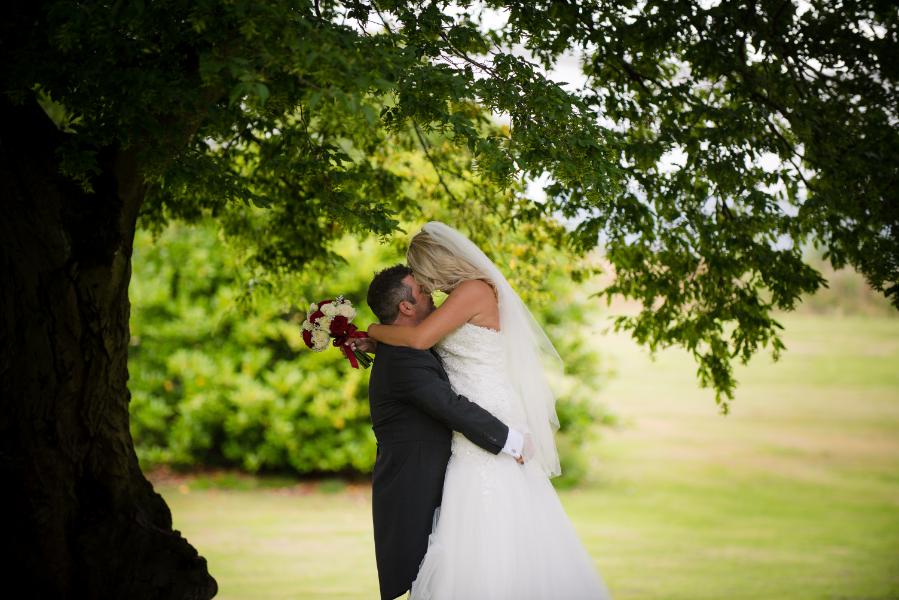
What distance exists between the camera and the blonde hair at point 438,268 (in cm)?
491

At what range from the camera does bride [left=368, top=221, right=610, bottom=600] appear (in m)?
4.71

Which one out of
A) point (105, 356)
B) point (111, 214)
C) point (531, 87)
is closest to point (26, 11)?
point (111, 214)

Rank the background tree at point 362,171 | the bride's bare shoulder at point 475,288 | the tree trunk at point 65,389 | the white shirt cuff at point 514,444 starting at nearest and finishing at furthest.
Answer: the background tree at point 362,171 → the white shirt cuff at point 514,444 → the bride's bare shoulder at point 475,288 → the tree trunk at point 65,389

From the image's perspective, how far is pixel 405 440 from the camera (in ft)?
15.9

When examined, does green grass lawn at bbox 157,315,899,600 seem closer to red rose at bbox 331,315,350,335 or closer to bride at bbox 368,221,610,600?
bride at bbox 368,221,610,600

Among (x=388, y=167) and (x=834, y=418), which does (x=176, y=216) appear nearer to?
(x=388, y=167)

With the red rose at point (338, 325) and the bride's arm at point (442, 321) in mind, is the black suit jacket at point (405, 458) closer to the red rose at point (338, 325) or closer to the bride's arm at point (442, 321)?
the bride's arm at point (442, 321)

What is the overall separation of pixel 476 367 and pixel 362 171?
2389mm

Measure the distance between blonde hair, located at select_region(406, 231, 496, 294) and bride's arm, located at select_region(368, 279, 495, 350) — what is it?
0.06 meters

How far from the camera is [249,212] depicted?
7699mm

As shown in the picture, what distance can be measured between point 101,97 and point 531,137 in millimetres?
1867

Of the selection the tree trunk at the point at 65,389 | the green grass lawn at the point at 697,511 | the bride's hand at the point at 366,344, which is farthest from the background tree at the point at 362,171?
the green grass lawn at the point at 697,511

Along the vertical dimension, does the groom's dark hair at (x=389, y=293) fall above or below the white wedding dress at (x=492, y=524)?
above

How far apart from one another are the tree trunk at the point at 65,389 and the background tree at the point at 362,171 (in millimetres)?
11
